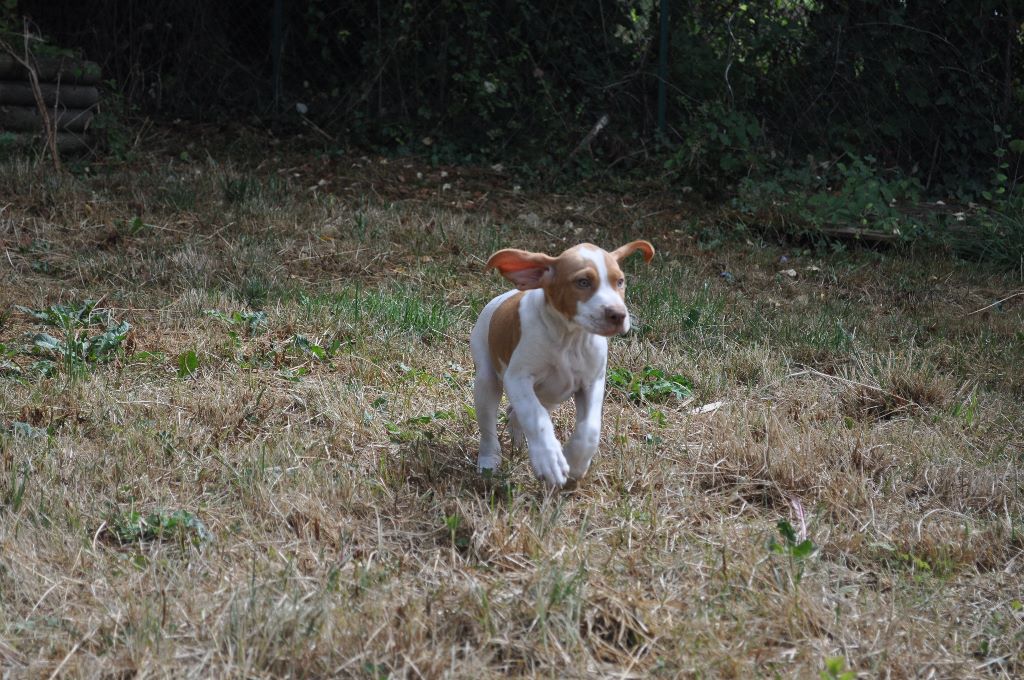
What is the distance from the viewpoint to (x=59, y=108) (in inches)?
345

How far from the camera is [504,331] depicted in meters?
3.80

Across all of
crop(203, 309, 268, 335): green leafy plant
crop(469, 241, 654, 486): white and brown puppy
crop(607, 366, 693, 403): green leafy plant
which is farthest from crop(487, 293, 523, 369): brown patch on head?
crop(203, 309, 268, 335): green leafy plant

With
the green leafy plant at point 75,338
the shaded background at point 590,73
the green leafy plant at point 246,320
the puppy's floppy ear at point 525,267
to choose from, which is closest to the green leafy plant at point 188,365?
the green leafy plant at point 75,338

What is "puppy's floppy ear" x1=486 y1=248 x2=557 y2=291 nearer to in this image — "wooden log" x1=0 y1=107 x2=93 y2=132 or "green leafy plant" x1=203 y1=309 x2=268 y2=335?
"green leafy plant" x1=203 y1=309 x2=268 y2=335

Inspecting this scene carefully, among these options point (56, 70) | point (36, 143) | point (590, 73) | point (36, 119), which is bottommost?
point (36, 143)

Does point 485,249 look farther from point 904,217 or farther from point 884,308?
point 904,217

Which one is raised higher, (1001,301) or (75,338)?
(1001,301)

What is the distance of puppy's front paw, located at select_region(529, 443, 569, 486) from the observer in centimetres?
336

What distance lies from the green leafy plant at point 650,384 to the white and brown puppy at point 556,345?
37.3 inches

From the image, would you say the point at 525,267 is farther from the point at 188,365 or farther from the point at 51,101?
the point at 51,101

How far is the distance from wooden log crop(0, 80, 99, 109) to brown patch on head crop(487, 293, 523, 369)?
18.9 ft

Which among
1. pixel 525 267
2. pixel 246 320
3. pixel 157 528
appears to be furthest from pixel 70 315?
pixel 525 267

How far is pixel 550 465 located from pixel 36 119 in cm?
685

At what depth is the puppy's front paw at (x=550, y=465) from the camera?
336 cm
